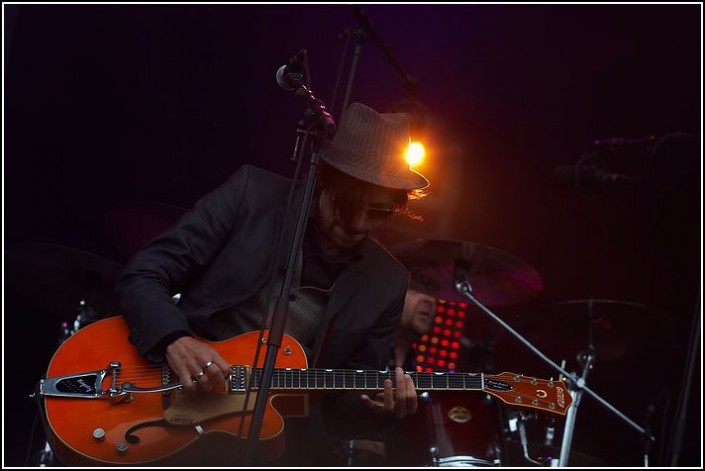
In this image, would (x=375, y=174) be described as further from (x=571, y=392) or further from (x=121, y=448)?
(x=571, y=392)

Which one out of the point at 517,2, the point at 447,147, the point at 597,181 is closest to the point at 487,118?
the point at 447,147

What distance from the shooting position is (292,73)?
1893 millimetres

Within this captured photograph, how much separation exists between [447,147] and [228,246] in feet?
8.78

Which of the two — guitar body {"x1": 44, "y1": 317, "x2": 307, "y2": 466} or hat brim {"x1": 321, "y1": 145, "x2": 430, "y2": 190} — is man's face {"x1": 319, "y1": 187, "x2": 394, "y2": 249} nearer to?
hat brim {"x1": 321, "y1": 145, "x2": 430, "y2": 190}

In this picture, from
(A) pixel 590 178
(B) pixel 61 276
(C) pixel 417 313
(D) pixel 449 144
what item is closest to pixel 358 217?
(B) pixel 61 276

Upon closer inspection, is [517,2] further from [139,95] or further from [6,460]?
[6,460]

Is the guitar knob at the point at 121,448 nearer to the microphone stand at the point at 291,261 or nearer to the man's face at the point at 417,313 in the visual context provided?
the microphone stand at the point at 291,261

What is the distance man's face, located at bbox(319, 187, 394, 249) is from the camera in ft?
8.51

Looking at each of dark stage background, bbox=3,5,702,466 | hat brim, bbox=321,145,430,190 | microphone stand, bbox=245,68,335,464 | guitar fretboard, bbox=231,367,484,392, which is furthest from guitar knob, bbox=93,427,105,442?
dark stage background, bbox=3,5,702,466

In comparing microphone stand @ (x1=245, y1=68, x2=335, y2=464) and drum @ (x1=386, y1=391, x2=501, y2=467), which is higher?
microphone stand @ (x1=245, y1=68, x2=335, y2=464)

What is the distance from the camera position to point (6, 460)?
3.78 metres

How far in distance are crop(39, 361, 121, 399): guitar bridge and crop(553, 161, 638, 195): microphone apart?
290 cm

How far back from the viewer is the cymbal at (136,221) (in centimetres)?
327

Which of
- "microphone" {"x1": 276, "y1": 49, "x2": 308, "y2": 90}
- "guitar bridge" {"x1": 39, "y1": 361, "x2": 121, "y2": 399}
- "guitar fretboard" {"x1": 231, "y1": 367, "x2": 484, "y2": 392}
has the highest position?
"microphone" {"x1": 276, "y1": 49, "x2": 308, "y2": 90}
